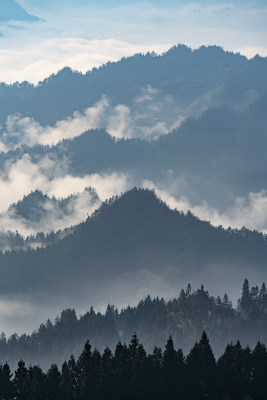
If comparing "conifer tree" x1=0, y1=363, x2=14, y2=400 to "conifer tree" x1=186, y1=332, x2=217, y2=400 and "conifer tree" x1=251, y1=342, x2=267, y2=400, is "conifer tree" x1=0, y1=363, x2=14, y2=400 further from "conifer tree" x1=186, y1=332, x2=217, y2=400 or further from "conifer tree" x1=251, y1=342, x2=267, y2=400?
"conifer tree" x1=251, y1=342, x2=267, y2=400

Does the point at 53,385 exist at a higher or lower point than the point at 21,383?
lower

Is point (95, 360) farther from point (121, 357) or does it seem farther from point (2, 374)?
point (2, 374)

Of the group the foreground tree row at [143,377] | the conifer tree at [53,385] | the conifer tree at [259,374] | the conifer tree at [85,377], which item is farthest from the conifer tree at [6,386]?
the conifer tree at [259,374]

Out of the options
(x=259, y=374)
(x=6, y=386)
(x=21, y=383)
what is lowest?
(x=259, y=374)

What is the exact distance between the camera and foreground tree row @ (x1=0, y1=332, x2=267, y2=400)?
14625cm

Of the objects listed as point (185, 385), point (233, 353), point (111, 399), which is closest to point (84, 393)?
point (111, 399)

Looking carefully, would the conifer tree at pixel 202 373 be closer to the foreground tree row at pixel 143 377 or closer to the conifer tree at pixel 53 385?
the foreground tree row at pixel 143 377

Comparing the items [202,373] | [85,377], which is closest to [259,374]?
[202,373]

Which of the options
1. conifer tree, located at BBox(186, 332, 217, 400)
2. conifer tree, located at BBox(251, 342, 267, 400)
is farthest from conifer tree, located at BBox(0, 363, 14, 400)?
conifer tree, located at BBox(251, 342, 267, 400)

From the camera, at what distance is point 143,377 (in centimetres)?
14962

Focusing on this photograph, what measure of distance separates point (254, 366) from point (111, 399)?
79.7ft

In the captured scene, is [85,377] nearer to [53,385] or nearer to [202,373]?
[53,385]

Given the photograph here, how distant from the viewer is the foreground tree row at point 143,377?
14625 cm

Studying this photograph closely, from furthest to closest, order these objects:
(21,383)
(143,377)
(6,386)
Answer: (143,377) < (21,383) < (6,386)
